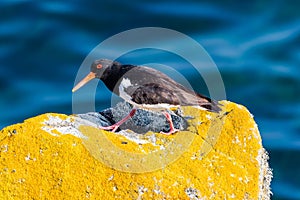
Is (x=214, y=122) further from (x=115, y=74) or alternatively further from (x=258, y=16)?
(x=258, y=16)

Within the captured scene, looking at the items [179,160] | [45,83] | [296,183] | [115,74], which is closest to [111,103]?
[45,83]

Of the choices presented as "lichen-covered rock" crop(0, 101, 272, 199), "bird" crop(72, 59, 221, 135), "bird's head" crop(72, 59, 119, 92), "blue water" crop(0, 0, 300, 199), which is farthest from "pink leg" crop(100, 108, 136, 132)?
"blue water" crop(0, 0, 300, 199)

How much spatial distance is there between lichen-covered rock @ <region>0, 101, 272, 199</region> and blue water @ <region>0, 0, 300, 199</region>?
148 inches

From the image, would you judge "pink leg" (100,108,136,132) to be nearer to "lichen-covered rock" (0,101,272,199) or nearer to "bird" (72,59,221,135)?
"bird" (72,59,221,135)

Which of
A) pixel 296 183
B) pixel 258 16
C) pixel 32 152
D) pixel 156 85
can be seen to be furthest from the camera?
pixel 258 16

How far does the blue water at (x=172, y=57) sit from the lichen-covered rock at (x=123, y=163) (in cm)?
375

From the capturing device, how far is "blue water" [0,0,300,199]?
11.2m

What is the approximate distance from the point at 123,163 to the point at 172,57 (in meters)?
6.36

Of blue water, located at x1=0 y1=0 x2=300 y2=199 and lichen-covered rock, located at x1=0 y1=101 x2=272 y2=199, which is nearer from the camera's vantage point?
lichen-covered rock, located at x1=0 y1=101 x2=272 y2=199

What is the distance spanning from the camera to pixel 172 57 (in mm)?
12234

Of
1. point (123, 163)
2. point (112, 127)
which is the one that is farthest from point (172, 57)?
point (123, 163)

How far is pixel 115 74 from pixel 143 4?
5.36m

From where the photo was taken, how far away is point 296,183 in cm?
1005

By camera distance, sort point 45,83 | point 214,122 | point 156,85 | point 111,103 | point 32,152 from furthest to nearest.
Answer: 1. point 45,83
2. point 111,103
3. point 156,85
4. point 214,122
5. point 32,152
